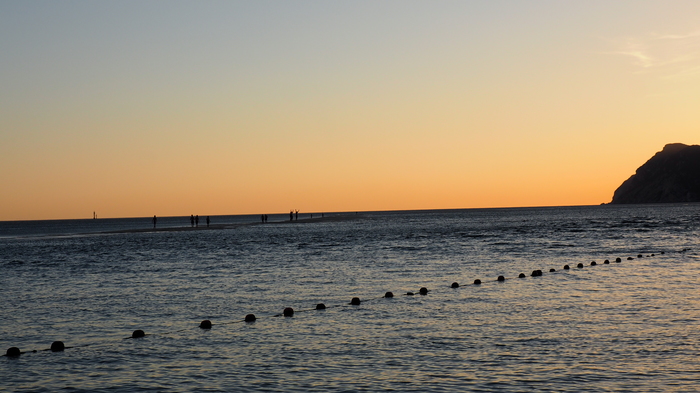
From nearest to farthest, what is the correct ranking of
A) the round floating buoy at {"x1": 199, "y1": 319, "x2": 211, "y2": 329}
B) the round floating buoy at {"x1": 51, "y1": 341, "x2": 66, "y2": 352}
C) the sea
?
the sea
the round floating buoy at {"x1": 51, "y1": 341, "x2": 66, "y2": 352}
the round floating buoy at {"x1": 199, "y1": 319, "x2": 211, "y2": 329}

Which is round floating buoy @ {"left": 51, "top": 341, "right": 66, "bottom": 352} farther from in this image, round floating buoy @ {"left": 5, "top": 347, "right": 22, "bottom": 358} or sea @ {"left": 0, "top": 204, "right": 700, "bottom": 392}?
round floating buoy @ {"left": 5, "top": 347, "right": 22, "bottom": 358}

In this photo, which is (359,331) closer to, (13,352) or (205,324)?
(205,324)

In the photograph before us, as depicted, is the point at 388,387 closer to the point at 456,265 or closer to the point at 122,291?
the point at 122,291

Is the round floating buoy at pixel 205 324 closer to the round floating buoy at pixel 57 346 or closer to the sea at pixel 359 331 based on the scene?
the sea at pixel 359 331

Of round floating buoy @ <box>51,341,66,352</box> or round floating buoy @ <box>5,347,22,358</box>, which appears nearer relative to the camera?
round floating buoy @ <box>5,347,22,358</box>

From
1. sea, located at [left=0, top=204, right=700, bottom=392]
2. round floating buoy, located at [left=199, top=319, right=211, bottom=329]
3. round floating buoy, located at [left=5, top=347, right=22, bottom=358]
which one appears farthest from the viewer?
round floating buoy, located at [left=199, top=319, right=211, bottom=329]

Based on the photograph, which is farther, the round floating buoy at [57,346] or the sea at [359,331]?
the round floating buoy at [57,346]

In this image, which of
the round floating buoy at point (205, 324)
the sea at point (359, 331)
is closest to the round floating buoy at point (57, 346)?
the sea at point (359, 331)

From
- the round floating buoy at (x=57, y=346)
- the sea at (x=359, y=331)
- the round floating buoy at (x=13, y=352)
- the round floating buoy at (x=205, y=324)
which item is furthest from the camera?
the round floating buoy at (x=205, y=324)

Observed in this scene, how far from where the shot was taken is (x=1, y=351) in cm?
1495

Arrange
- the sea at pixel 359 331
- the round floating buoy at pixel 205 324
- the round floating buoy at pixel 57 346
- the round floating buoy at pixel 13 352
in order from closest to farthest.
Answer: the sea at pixel 359 331, the round floating buoy at pixel 13 352, the round floating buoy at pixel 57 346, the round floating buoy at pixel 205 324

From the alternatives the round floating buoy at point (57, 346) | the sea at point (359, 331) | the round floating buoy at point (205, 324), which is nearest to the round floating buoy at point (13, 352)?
the sea at point (359, 331)

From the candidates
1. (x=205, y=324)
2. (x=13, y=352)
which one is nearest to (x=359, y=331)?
(x=205, y=324)

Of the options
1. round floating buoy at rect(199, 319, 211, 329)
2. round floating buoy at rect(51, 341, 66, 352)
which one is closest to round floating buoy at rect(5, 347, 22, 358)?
round floating buoy at rect(51, 341, 66, 352)
